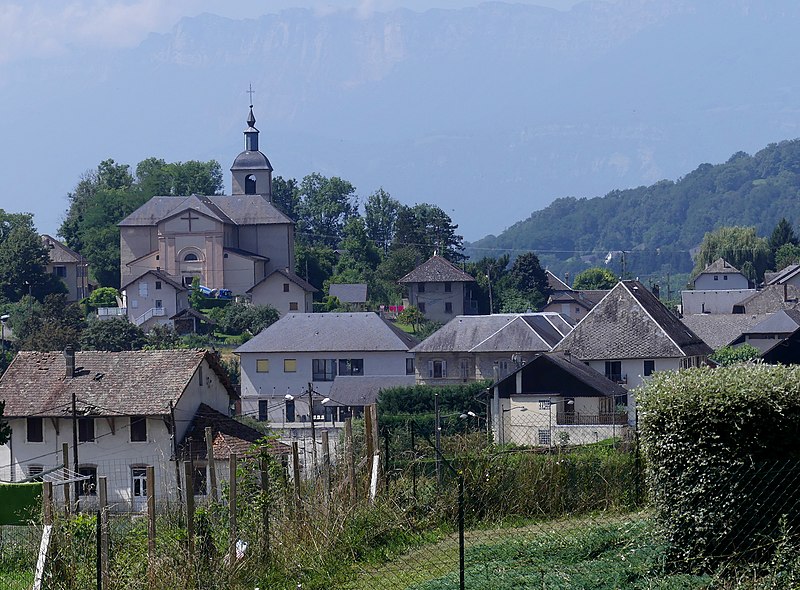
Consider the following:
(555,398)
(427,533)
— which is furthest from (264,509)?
(555,398)

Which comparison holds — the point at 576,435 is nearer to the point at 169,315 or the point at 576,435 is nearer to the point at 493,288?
the point at 169,315

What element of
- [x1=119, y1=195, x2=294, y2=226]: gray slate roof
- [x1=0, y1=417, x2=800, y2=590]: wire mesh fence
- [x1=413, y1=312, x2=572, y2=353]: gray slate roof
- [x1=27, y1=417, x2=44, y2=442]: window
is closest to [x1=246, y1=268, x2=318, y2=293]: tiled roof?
[x1=119, y1=195, x2=294, y2=226]: gray slate roof

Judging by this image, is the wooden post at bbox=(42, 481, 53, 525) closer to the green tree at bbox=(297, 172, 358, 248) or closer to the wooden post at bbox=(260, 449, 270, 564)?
the wooden post at bbox=(260, 449, 270, 564)

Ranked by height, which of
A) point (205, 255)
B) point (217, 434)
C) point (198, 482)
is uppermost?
point (205, 255)

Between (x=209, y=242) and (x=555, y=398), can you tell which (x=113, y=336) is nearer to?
(x=209, y=242)

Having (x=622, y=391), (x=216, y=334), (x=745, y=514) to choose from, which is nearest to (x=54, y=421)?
(x=622, y=391)

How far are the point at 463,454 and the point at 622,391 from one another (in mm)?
27470

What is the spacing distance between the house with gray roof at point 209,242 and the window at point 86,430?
49.3 m

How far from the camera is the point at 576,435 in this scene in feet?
115

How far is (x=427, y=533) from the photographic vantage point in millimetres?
13195

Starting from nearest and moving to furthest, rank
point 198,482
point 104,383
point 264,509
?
1. point 264,509
2. point 198,482
3. point 104,383

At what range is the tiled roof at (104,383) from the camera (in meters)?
35.1

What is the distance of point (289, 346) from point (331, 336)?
213 centimetres

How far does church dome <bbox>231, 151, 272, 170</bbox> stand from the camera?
110 metres
